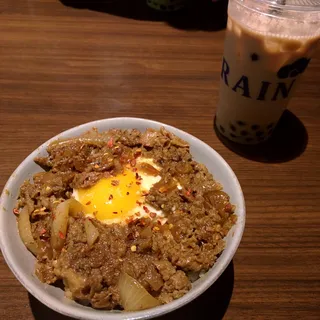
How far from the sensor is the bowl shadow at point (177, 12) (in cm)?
345

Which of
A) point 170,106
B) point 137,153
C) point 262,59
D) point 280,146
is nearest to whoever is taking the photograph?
point 137,153

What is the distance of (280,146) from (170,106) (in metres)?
0.78

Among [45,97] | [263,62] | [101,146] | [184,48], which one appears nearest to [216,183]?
[101,146]

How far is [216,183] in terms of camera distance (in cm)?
174

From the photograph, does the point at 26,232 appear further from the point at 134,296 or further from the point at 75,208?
the point at 134,296

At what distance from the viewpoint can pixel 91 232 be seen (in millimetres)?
1479

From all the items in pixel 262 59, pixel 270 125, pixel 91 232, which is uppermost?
pixel 262 59

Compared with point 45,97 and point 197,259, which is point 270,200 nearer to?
point 197,259

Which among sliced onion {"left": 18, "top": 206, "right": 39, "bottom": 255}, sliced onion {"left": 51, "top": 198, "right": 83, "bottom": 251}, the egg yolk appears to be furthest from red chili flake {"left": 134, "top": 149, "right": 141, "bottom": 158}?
sliced onion {"left": 18, "top": 206, "right": 39, "bottom": 255}

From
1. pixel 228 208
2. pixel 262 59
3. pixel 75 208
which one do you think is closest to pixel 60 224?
pixel 75 208

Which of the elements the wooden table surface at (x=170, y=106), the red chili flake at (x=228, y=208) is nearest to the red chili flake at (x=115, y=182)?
the red chili flake at (x=228, y=208)

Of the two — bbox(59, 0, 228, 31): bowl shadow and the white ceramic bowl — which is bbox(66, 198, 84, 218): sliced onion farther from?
bbox(59, 0, 228, 31): bowl shadow

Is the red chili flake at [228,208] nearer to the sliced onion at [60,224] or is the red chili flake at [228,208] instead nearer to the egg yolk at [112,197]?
the egg yolk at [112,197]

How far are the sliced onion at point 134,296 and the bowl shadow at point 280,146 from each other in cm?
122
